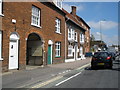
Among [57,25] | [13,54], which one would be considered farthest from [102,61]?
[57,25]

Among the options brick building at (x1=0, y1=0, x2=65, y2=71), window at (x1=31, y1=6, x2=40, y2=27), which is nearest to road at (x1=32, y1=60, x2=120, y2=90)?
brick building at (x1=0, y1=0, x2=65, y2=71)

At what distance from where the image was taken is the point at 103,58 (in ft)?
54.9

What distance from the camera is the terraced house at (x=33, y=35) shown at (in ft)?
42.8

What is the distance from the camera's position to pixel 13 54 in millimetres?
14078

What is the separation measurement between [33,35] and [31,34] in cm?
62

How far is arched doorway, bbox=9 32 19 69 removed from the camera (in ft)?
45.1

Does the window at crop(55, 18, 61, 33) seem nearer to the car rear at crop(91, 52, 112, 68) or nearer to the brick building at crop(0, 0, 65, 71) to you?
the brick building at crop(0, 0, 65, 71)

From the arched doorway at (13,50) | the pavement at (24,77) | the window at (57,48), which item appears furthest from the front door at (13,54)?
the window at (57,48)

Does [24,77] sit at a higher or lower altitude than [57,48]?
lower

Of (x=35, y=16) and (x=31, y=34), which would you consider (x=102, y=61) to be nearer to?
(x=31, y=34)

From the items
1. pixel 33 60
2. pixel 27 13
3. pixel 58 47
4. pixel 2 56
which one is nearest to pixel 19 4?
pixel 27 13

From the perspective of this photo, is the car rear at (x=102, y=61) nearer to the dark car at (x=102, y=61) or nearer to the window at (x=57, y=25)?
the dark car at (x=102, y=61)

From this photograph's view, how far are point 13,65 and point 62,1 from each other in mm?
13510

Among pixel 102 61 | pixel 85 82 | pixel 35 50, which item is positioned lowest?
pixel 85 82
